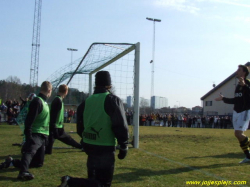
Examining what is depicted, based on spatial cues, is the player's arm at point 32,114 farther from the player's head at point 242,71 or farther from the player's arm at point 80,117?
the player's head at point 242,71

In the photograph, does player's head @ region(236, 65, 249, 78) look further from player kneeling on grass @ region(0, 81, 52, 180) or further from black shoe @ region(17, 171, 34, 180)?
black shoe @ region(17, 171, 34, 180)

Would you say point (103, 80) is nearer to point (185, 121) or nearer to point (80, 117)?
point (80, 117)

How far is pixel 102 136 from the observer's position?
347 cm

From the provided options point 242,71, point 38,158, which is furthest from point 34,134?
point 242,71

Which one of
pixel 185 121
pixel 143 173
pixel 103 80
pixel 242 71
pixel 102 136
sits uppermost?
pixel 242 71

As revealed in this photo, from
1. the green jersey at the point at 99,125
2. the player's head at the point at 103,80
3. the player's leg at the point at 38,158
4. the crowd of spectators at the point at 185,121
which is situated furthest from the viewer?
the crowd of spectators at the point at 185,121

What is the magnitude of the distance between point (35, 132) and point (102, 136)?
285 centimetres

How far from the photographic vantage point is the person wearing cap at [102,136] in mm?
3359

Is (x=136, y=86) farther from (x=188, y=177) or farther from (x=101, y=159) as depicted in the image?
(x=101, y=159)

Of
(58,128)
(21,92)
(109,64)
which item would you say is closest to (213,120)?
(109,64)

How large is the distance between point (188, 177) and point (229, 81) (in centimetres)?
5035

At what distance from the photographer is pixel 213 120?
39156 mm

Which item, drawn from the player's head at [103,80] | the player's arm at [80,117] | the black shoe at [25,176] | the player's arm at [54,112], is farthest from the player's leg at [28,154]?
the player's head at [103,80]

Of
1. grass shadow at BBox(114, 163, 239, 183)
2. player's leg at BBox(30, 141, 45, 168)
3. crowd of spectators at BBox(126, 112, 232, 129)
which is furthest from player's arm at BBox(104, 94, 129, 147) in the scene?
crowd of spectators at BBox(126, 112, 232, 129)
